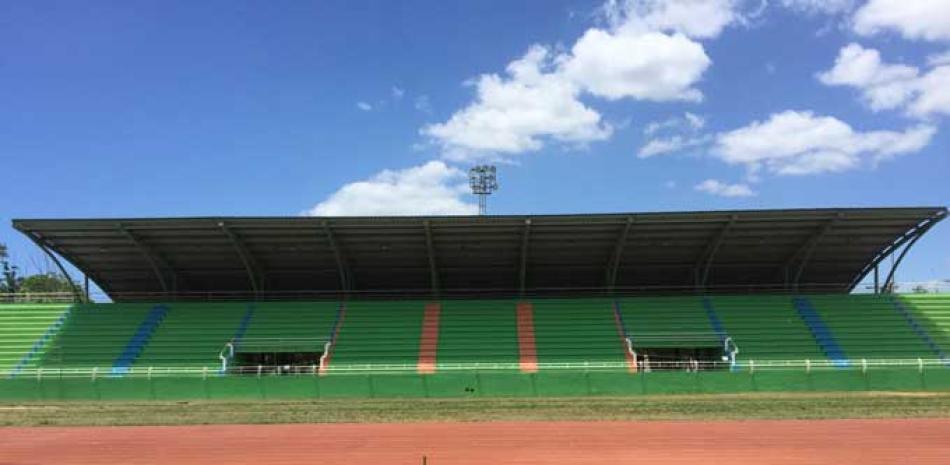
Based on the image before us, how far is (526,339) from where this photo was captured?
4303 cm

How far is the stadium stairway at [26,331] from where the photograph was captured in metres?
41.4

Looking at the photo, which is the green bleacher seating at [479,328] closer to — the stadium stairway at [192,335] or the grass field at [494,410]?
the stadium stairway at [192,335]

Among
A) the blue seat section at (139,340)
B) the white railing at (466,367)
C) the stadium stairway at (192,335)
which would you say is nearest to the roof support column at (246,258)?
the stadium stairway at (192,335)

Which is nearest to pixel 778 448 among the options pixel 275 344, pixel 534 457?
pixel 534 457

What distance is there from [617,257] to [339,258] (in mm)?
15341

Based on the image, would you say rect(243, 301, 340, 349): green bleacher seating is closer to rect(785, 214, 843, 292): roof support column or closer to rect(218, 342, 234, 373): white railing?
rect(218, 342, 234, 373): white railing

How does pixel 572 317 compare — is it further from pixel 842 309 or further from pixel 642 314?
pixel 842 309

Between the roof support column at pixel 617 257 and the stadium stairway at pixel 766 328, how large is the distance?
578cm

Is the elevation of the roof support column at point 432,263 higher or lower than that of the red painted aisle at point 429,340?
higher

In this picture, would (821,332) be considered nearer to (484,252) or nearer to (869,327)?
(869,327)

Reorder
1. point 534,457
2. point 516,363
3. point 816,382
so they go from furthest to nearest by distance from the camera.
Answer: point 516,363, point 816,382, point 534,457

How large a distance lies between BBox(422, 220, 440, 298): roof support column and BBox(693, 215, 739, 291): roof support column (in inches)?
598

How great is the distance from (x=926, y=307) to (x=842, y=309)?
4.83 meters

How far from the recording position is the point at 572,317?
1773 inches
